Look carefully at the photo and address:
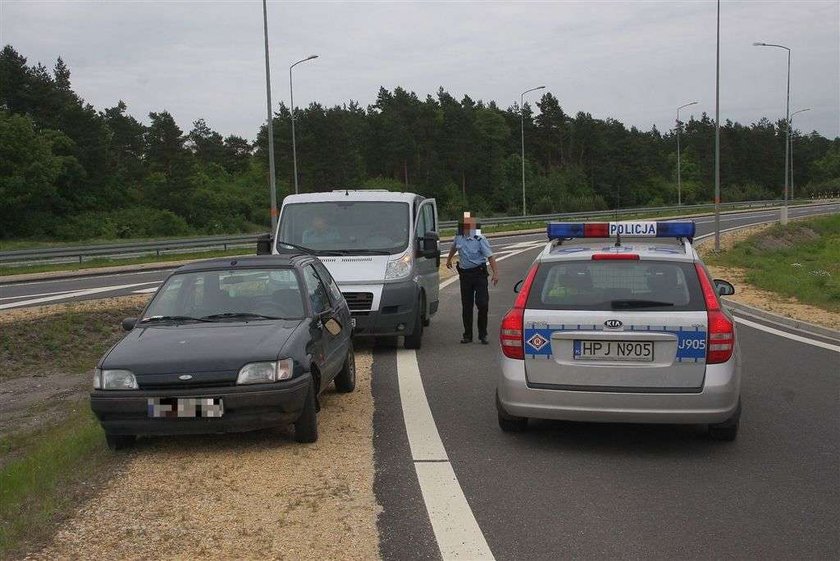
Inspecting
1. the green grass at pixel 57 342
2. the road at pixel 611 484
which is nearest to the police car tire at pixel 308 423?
the road at pixel 611 484

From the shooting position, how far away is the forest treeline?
2515 inches

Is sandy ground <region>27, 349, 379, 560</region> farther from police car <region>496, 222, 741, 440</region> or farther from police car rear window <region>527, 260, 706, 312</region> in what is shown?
police car rear window <region>527, 260, 706, 312</region>

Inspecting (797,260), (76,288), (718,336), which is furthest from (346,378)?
(797,260)

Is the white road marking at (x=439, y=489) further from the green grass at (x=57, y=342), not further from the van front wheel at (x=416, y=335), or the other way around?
the green grass at (x=57, y=342)

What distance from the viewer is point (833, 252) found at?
37844 mm

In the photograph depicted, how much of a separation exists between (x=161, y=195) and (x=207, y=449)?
68911 millimetres

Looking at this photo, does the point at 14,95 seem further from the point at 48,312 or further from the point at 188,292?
the point at 188,292

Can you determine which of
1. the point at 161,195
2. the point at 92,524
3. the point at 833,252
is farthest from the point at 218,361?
the point at 161,195

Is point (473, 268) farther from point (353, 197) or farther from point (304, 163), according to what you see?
point (304, 163)

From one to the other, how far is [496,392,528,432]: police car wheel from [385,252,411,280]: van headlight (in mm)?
4406

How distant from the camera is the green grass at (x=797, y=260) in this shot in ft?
64.7

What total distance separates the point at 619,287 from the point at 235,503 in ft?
10.1

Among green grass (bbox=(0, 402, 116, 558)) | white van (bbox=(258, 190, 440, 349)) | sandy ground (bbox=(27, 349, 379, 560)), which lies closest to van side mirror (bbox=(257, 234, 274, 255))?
white van (bbox=(258, 190, 440, 349))

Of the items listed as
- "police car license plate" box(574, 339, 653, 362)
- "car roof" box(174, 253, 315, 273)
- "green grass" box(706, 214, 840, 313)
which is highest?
"car roof" box(174, 253, 315, 273)
